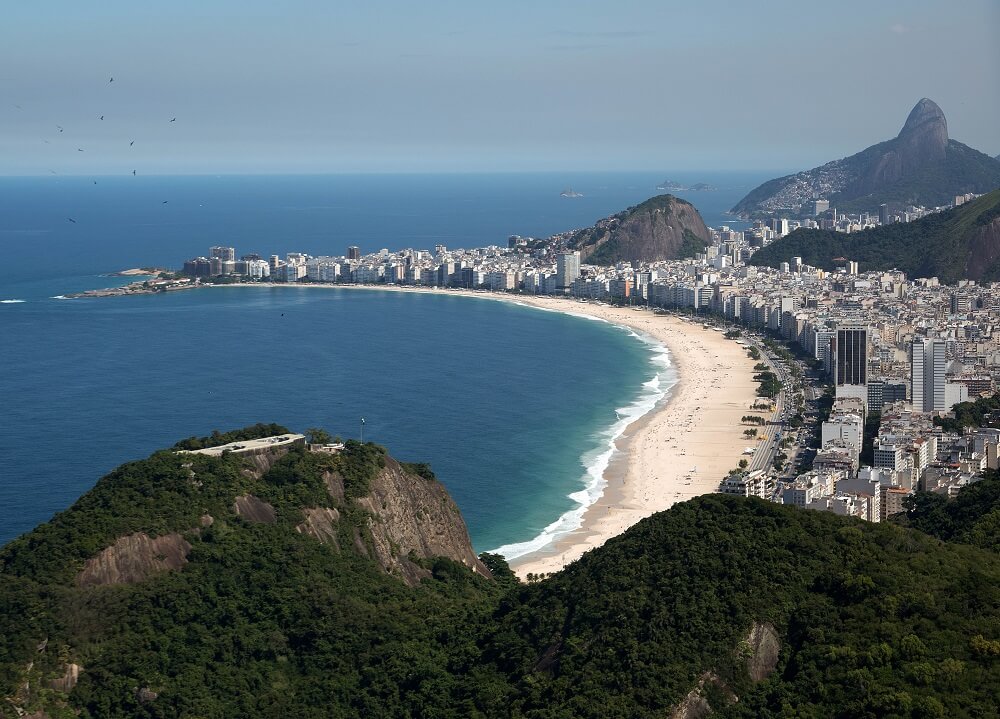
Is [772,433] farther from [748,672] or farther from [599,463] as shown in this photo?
[748,672]

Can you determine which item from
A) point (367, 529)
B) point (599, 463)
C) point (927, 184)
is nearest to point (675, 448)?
point (599, 463)

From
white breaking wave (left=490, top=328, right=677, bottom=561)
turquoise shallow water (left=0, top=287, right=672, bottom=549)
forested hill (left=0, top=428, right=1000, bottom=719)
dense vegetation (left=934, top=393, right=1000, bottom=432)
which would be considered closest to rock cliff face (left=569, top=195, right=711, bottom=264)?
turquoise shallow water (left=0, top=287, right=672, bottom=549)

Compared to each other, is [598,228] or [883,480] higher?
[598,228]

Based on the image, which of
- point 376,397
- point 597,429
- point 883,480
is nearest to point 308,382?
point 376,397

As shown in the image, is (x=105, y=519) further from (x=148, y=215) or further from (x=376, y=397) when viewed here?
(x=148, y=215)

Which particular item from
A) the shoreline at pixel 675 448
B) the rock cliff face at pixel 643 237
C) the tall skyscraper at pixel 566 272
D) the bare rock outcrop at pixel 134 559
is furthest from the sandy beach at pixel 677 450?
the rock cliff face at pixel 643 237

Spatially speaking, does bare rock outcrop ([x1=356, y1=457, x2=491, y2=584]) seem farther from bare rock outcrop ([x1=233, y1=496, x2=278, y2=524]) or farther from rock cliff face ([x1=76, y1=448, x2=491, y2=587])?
bare rock outcrop ([x1=233, y1=496, x2=278, y2=524])
